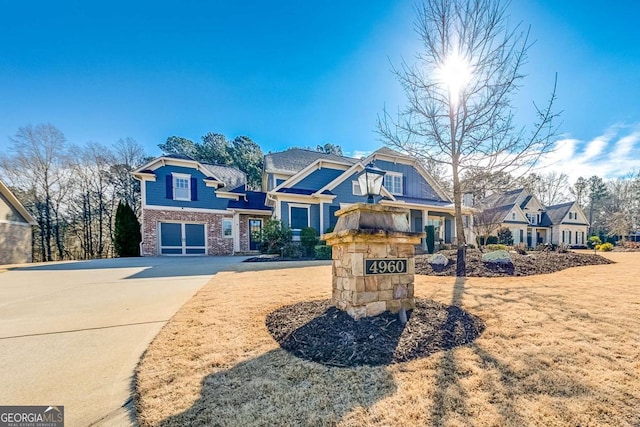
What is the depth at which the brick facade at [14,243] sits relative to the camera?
1327 centimetres

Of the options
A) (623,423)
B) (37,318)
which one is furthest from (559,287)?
(37,318)

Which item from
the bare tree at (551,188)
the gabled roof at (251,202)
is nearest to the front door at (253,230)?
the gabled roof at (251,202)

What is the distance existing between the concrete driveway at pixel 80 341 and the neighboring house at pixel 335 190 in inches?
336

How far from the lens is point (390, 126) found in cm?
814

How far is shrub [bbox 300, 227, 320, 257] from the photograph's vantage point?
44.1ft

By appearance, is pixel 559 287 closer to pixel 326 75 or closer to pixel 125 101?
pixel 326 75

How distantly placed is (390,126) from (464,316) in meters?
6.05

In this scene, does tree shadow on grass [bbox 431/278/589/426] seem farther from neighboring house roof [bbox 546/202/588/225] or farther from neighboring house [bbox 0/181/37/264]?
neighboring house roof [bbox 546/202/588/225]

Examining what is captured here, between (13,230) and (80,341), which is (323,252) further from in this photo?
(13,230)

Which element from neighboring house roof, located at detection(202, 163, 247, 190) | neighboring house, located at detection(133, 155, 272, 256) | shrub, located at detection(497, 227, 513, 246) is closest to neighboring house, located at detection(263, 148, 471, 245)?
neighboring house, located at detection(133, 155, 272, 256)

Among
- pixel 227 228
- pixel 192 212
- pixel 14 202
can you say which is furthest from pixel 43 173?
pixel 227 228

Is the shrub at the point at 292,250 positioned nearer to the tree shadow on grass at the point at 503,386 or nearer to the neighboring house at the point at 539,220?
the tree shadow on grass at the point at 503,386

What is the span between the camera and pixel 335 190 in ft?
49.8

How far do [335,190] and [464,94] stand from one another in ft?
27.7
